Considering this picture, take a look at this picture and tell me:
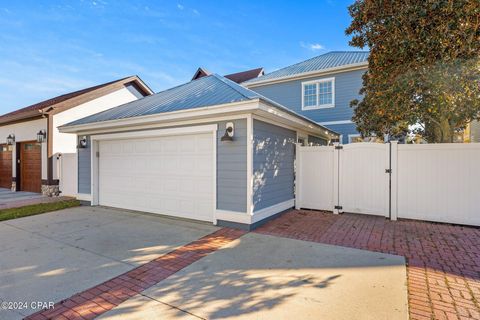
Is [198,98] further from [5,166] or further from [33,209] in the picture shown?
[5,166]

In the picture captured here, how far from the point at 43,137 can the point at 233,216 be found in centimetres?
984

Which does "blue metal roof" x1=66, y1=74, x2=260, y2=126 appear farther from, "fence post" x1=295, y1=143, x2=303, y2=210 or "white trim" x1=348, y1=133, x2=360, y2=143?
"white trim" x1=348, y1=133, x2=360, y2=143

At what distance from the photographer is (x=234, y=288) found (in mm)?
3105

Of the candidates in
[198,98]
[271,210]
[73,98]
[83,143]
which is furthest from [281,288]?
[73,98]

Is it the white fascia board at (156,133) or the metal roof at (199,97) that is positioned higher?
the metal roof at (199,97)

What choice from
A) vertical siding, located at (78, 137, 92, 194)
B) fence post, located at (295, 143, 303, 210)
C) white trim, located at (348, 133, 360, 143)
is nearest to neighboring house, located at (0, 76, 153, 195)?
vertical siding, located at (78, 137, 92, 194)

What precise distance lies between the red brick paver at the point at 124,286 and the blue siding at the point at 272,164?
1777 mm

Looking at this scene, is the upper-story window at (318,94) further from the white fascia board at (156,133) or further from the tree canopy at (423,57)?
the white fascia board at (156,133)

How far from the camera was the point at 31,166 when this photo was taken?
1177 cm

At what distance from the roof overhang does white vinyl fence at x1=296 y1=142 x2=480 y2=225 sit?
1467 mm

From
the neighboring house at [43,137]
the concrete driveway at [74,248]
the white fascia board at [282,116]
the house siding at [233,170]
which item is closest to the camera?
the concrete driveway at [74,248]

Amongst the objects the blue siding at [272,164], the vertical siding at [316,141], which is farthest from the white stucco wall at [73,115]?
the vertical siding at [316,141]

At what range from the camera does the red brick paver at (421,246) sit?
2.80m

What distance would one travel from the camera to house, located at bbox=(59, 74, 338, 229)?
566 cm
